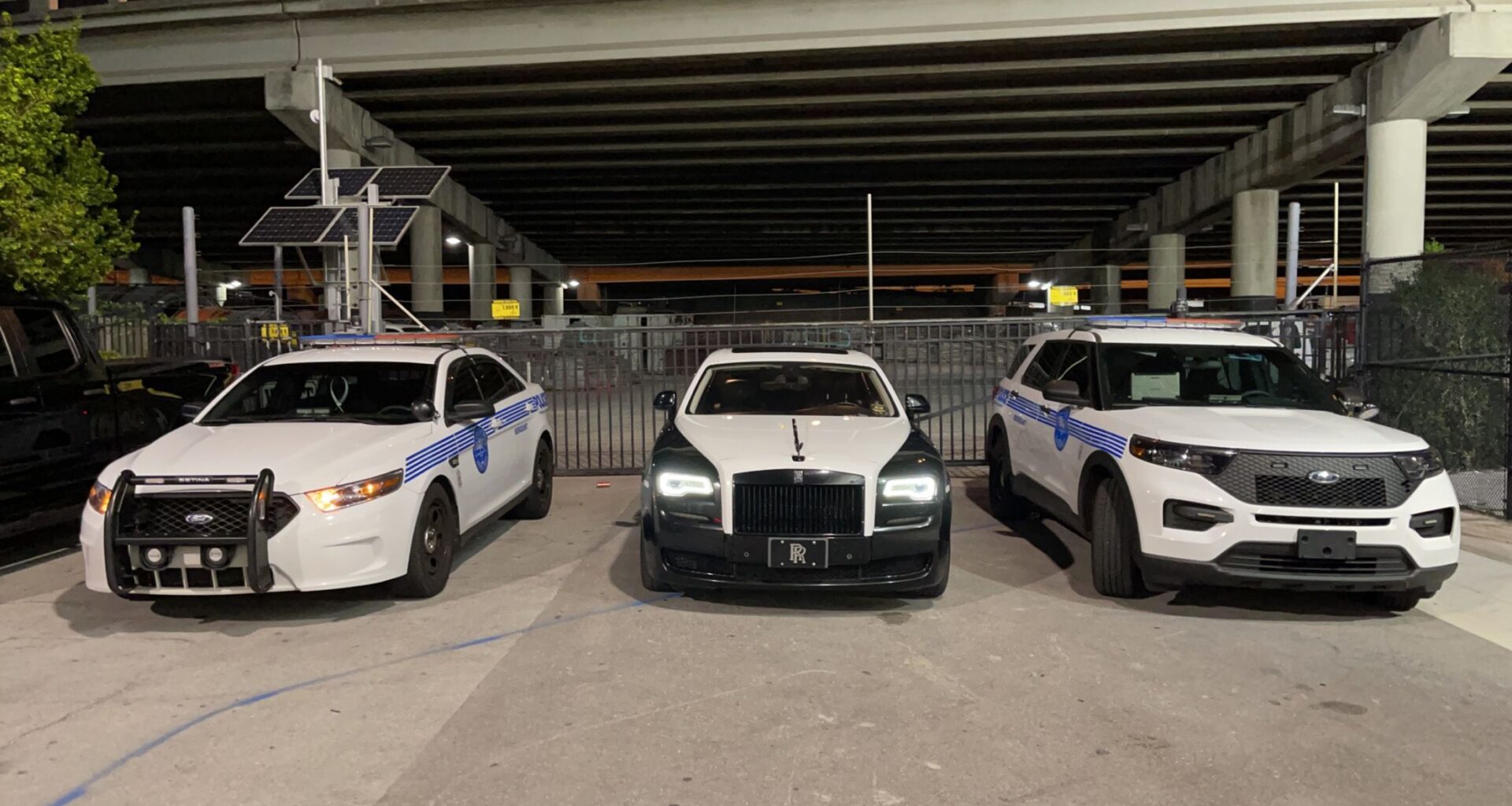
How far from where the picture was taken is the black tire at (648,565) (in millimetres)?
5496

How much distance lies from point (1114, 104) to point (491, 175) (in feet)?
61.4

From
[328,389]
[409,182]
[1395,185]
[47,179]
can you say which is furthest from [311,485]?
[1395,185]

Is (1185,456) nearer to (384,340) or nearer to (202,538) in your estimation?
(202,538)

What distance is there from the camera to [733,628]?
5.28 m

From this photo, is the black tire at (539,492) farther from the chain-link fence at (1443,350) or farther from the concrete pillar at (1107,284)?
the concrete pillar at (1107,284)

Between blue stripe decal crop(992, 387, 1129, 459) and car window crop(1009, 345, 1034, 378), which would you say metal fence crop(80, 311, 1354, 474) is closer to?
car window crop(1009, 345, 1034, 378)

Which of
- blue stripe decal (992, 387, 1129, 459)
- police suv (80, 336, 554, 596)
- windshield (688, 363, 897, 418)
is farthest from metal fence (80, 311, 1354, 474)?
police suv (80, 336, 554, 596)

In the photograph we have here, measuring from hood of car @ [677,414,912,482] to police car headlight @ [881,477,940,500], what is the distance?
13 cm

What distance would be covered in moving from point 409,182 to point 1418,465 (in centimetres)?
1116

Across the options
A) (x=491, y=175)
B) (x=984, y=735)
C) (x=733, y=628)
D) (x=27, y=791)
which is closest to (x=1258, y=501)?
(x=984, y=735)

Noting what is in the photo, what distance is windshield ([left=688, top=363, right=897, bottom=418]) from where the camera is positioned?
6.64m

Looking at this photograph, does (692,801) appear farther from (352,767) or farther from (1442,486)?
(1442,486)

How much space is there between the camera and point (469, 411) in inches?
253

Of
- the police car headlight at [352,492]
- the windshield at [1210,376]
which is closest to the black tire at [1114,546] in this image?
the windshield at [1210,376]
